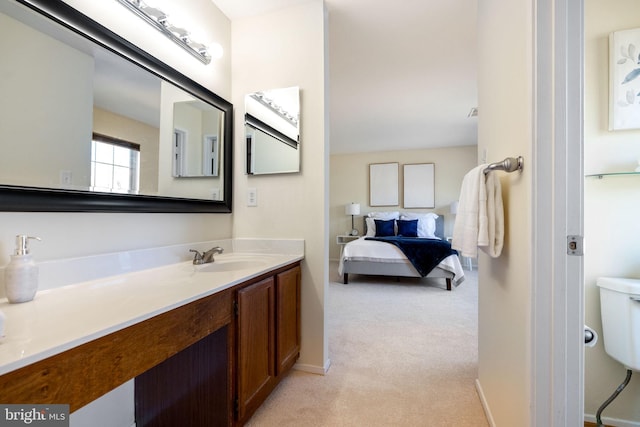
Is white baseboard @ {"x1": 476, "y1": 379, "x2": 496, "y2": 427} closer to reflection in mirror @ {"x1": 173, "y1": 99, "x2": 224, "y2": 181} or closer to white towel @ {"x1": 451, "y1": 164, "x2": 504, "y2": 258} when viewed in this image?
white towel @ {"x1": 451, "y1": 164, "x2": 504, "y2": 258}

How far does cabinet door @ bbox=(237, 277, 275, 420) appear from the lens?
3.98 ft

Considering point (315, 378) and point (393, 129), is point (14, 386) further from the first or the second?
point (393, 129)

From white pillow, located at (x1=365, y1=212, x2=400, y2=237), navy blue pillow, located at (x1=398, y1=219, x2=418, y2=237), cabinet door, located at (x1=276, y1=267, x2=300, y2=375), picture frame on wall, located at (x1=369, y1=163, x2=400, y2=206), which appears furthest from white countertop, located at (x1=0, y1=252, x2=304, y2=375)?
picture frame on wall, located at (x1=369, y1=163, x2=400, y2=206)

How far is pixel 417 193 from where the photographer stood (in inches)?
225

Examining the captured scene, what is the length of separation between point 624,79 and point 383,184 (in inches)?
183

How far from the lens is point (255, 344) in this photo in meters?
1.31

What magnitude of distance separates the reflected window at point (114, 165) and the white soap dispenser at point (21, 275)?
350 mm

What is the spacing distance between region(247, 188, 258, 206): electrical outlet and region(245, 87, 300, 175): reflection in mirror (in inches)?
5.1

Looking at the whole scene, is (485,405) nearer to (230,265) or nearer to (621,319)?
(621,319)

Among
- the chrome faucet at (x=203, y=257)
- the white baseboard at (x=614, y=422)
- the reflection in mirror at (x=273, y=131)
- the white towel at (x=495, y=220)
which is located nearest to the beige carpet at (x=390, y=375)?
the white baseboard at (x=614, y=422)

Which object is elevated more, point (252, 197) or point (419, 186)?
point (419, 186)

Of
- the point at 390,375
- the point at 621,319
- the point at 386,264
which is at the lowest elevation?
the point at 390,375

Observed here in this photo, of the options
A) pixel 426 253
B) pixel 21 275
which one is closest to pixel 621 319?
pixel 21 275

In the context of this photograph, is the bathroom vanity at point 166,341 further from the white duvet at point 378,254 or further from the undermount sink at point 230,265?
the white duvet at point 378,254
